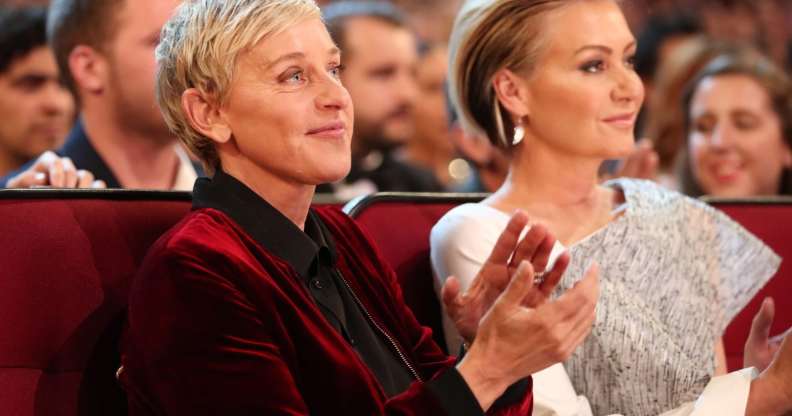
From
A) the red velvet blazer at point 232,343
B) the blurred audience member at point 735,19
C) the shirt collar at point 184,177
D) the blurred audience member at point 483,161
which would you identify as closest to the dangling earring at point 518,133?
the red velvet blazer at point 232,343

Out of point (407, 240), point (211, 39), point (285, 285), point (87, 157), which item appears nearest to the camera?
point (285, 285)

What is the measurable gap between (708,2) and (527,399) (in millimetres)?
4779

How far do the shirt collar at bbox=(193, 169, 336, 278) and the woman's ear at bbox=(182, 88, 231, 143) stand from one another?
0.18 feet

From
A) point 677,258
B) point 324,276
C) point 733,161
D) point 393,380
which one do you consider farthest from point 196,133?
point 733,161

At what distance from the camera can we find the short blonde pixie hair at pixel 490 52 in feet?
6.55

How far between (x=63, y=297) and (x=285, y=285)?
0.34m

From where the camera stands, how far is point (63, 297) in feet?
5.18

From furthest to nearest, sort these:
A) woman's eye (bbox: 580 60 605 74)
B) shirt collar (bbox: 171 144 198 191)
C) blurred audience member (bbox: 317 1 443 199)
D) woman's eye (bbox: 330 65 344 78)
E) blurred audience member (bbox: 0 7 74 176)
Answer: blurred audience member (bbox: 317 1 443 199) → blurred audience member (bbox: 0 7 74 176) → shirt collar (bbox: 171 144 198 191) → woman's eye (bbox: 580 60 605 74) → woman's eye (bbox: 330 65 344 78)

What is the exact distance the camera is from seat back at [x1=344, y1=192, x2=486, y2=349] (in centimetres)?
195

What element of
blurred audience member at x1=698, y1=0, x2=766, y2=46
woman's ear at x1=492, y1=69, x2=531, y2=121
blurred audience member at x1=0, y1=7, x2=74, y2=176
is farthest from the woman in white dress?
blurred audience member at x1=698, y1=0, x2=766, y2=46

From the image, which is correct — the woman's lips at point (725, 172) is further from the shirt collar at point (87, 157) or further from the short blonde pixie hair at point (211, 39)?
the short blonde pixie hair at point (211, 39)

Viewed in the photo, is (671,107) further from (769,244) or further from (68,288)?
(68,288)

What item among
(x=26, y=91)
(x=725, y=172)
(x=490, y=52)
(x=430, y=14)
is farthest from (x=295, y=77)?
(x=430, y=14)

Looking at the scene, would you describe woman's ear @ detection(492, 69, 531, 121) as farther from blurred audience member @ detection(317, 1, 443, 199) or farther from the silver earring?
blurred audience member @ detection(317, 1, 443, 199)
